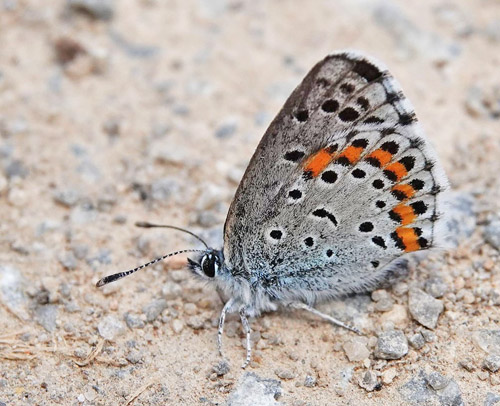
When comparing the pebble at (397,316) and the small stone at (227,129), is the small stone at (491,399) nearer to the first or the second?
the pebble at (397,316)

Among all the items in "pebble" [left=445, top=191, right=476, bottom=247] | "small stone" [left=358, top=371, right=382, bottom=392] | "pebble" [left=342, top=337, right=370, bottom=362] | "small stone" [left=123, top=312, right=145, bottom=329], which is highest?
"pebble" [left=445, top=191, right=476, bottom=247]

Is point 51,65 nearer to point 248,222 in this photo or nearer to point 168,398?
point 248,222

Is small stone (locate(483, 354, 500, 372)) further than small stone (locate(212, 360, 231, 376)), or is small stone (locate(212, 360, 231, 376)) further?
small stone (locate(212, 360, 231, 376))

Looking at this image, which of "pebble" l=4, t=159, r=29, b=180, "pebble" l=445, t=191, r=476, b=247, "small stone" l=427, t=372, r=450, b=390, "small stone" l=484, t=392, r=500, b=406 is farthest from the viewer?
"pebble" l=4, t=159, r=29, b=180

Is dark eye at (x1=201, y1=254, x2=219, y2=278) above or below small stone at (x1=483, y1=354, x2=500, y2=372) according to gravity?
below

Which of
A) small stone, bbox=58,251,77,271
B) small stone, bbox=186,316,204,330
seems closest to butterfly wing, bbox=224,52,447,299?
small stone, bbox=186,316,204,330

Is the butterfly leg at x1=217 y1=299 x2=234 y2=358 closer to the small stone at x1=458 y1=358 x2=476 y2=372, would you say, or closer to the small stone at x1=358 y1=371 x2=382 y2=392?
the small stone at x1=358 y1=371 x2=382 y2=392

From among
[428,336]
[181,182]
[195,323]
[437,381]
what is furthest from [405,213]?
[181,182]
